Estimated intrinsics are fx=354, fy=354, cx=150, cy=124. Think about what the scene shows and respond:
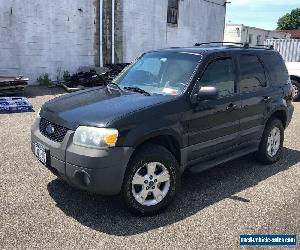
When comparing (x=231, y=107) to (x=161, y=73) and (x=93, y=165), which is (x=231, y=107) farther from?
(x=93, y=165)

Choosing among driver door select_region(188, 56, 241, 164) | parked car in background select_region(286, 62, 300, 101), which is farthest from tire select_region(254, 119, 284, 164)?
parked car in background select_region(286, 62, 300, 101)

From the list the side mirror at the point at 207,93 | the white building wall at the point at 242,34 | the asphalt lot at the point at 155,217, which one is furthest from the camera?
the white building wall at the point at 242,34

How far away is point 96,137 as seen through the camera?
3613 millimetres

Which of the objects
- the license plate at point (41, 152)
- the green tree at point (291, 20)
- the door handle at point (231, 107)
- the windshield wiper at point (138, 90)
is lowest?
the license plate at point (41, 152)

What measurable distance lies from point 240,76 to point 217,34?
19953mm

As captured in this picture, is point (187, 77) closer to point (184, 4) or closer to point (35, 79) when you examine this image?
point (35, 79)

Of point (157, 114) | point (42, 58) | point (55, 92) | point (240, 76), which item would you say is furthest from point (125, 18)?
point (157, 114)

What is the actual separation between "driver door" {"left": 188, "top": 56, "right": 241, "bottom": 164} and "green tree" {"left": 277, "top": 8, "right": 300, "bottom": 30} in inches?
3058

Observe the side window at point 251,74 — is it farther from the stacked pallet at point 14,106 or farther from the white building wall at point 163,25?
the white building wall at point 163,25

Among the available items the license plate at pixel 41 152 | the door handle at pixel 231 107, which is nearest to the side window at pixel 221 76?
the door handle at pixel 231 107

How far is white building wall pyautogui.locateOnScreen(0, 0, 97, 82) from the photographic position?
1318 cm

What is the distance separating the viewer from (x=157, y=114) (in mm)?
3977

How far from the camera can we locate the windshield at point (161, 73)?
4.52 meters

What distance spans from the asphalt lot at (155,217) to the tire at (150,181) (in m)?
0.15
